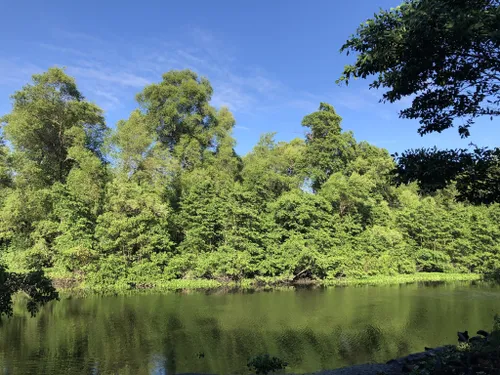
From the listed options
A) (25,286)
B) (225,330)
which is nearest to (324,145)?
(225,330)

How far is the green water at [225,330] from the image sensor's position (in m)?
12.8

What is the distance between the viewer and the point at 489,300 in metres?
23.8

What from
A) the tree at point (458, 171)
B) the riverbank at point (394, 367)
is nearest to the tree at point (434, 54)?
the tree at point (458, 171)

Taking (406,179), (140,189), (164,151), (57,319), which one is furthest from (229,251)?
(406,179)

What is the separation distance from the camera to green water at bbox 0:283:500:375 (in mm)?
12773

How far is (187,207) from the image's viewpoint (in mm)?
33094

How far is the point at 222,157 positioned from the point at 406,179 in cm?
3290

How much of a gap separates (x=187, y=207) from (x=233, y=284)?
780 cm

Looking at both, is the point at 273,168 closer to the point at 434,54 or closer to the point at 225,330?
the point at 225,330

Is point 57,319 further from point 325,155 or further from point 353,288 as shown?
point 325,155

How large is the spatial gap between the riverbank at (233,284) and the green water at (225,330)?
118 inches

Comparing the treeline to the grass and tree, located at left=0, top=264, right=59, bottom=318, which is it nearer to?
the grass

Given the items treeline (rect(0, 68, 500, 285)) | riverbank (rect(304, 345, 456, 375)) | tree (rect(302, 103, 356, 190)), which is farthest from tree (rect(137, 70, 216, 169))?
riverbank (rect(304, 345, 456, 375))

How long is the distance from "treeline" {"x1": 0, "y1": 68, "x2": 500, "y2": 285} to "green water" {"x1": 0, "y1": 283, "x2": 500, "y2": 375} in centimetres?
594
